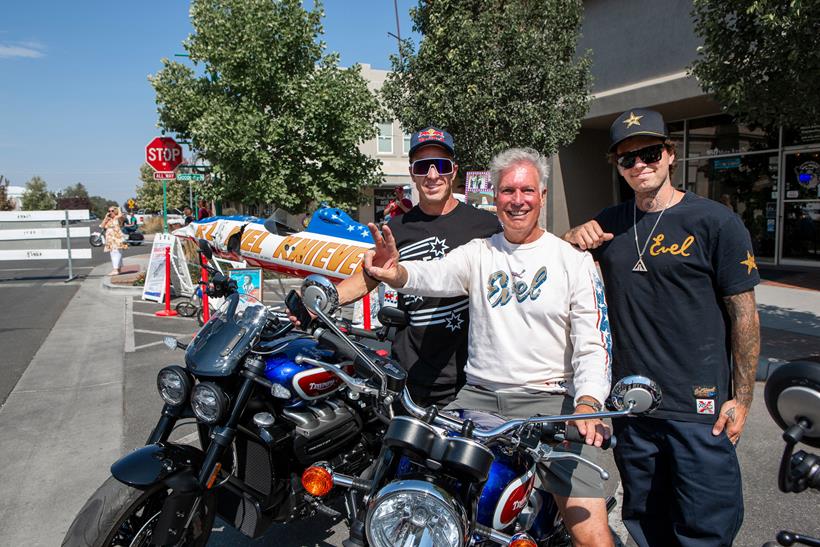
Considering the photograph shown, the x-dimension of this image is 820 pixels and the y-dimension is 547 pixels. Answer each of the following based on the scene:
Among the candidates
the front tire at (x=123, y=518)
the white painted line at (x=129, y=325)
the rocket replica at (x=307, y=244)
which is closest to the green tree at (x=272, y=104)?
the white painted line at (x=129, y=325)

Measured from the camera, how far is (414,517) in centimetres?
163

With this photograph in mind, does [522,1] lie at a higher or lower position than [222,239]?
higher

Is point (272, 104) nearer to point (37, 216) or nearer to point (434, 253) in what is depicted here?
point (37, 216)

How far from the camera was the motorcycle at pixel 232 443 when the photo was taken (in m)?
2.54

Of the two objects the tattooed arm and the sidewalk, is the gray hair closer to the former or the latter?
the tattooed arm

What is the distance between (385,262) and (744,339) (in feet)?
4.80

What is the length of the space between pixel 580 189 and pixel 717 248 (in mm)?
17257

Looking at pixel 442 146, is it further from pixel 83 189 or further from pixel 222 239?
pixel 83 189

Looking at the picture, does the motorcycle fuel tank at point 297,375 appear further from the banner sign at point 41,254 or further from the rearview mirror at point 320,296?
the banner sign at point 41,254

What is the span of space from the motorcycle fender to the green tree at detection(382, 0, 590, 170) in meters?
9.67

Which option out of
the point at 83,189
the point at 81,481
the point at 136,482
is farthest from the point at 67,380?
the point at 83,189

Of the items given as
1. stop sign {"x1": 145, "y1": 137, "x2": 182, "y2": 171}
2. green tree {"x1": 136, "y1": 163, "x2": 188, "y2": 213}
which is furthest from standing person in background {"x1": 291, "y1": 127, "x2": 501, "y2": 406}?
green tree {"x1": 136, "y1": 163, "x2": 188, "y2": 213}

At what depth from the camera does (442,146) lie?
3.10 meters

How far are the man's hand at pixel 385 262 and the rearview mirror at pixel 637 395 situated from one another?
1100 mm
